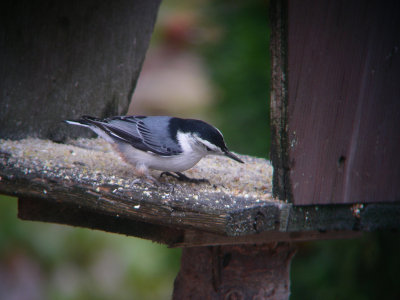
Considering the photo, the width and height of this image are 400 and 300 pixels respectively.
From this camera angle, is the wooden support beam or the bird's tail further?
the bird's tail

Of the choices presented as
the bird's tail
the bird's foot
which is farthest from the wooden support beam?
the bird's tail

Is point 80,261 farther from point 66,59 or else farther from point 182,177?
point 182,177

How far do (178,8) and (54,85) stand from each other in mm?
4626

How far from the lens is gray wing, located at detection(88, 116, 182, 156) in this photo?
261cm

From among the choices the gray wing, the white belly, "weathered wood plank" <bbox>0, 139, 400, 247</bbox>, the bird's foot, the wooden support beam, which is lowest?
the wooden support beam

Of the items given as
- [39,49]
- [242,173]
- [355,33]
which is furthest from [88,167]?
[355,33]

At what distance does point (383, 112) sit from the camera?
2281 millimetres

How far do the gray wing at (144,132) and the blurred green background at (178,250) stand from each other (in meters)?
1.28

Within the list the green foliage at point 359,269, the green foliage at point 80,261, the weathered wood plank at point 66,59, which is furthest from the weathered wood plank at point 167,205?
the green foliage at point 80,261

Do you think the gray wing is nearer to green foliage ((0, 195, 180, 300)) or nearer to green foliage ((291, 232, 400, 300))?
green foliage ((291, 232, 400, 300))

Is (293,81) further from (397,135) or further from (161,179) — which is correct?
(161,179)

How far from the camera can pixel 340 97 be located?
7.13 feet

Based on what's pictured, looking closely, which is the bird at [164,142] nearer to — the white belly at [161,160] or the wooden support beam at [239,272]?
the white belly at [161,160]

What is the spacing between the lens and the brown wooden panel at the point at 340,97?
2086 millimetres
